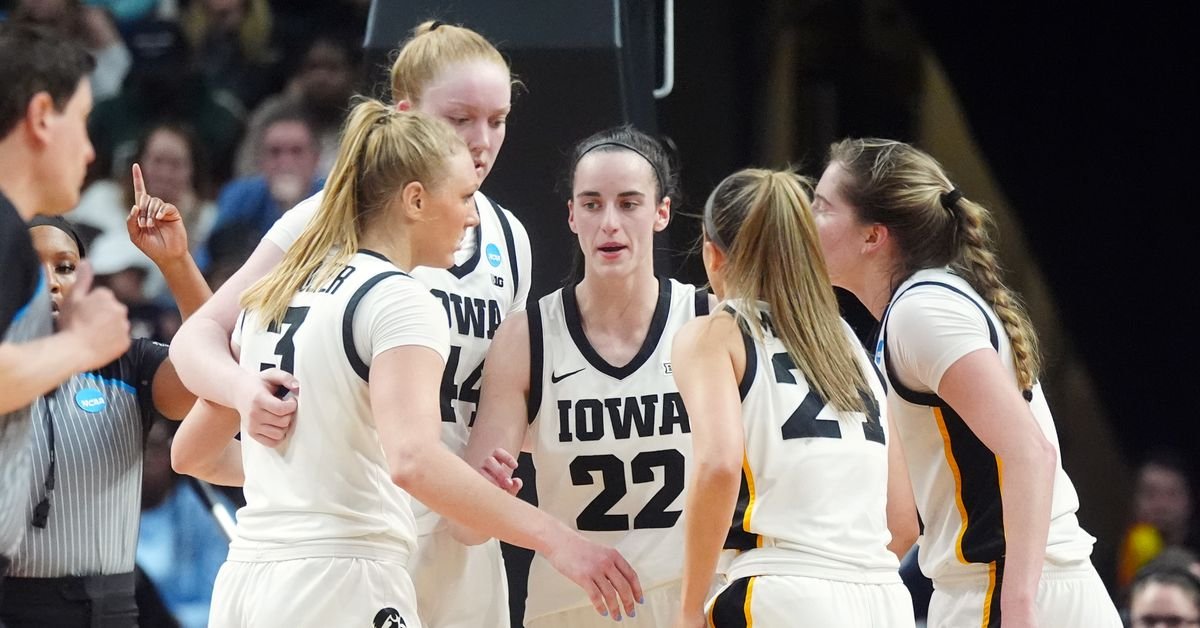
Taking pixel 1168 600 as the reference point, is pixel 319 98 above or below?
above

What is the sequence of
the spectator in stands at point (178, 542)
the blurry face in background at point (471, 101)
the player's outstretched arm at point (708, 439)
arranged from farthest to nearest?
the spectator in stands at point (178, 542) < the blurry face in background at point (471, 101) < the player's outstretched arm at point (708, 439)

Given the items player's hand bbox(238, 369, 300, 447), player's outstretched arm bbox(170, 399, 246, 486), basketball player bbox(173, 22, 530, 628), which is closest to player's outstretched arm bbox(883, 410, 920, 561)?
basketball player bbox(173, 22, 530, 628)

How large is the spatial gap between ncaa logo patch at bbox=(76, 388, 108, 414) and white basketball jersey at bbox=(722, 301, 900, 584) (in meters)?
1.48

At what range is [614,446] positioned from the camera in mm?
3570

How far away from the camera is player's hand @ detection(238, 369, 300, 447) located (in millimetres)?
2826

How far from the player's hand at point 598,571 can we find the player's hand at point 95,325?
93cm

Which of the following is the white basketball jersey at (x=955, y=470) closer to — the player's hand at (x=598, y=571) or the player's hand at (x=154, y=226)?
the player's hand at (x=598, y=571)

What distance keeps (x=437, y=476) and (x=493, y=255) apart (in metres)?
1.11

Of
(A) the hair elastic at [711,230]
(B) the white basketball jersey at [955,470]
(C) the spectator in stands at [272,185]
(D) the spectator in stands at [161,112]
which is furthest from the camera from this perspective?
(D) the spectator in stands at [161,112]

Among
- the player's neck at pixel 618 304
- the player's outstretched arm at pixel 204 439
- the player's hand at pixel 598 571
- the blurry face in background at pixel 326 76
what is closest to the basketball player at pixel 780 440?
the player's hand at pixel 598 571

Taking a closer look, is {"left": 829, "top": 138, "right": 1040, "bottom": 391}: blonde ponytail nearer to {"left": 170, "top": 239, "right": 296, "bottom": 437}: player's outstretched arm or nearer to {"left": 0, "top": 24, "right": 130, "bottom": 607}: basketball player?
{"left": 170, "top": 239, "right": 296, "bottom": 437}: player's outstretched arm

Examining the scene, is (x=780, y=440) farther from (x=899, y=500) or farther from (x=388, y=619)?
(x=388, y=619)

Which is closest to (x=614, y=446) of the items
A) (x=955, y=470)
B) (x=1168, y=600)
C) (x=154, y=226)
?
(x=955, y=470)

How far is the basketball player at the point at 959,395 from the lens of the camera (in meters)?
3.19
